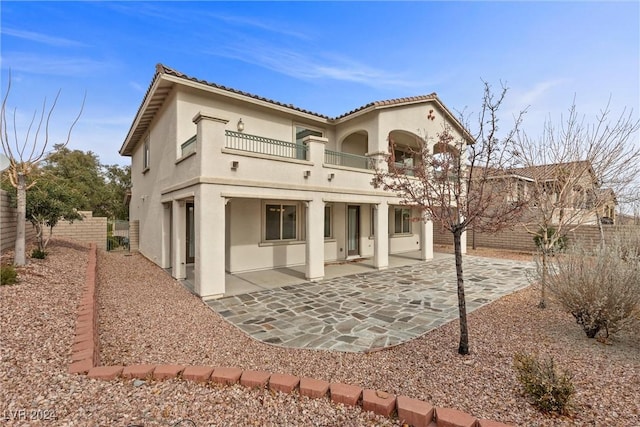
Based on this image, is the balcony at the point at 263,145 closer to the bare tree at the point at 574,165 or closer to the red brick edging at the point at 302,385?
the red brick edging at the point at 302,385

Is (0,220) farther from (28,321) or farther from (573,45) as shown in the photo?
(573,45)

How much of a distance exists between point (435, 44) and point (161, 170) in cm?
1140

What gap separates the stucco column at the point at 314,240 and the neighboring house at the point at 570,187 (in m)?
5.75

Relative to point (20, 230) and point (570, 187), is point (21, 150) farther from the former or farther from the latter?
point (570, 187)

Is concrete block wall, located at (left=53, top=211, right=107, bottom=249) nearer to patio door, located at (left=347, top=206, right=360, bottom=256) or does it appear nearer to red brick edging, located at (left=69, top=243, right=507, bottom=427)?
patio door, located at (left=347, top=206, right=360, bottom=256)

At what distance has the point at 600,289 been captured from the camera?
4.89 meters

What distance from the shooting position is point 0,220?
789 centimetres

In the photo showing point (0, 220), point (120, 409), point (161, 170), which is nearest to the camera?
point (120, 409)

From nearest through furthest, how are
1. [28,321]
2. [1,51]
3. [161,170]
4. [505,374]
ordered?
1. [505,374]
2. [28,321]
3. [1,51]
4. [161,170]

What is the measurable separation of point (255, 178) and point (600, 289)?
8.01 metres

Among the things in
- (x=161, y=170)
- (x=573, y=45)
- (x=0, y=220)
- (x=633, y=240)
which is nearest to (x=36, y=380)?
(x=0, y=220)

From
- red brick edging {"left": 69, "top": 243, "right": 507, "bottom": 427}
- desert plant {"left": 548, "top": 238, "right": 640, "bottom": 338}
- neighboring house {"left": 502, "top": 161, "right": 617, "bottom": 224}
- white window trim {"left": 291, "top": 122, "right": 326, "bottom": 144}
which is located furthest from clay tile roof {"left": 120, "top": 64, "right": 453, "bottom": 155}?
desert plant {"left": 548, "top": 238, "right": 640, "bottom": 338}

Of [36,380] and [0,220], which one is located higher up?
[0,220]

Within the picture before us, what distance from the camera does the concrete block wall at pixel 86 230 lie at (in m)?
15.9
